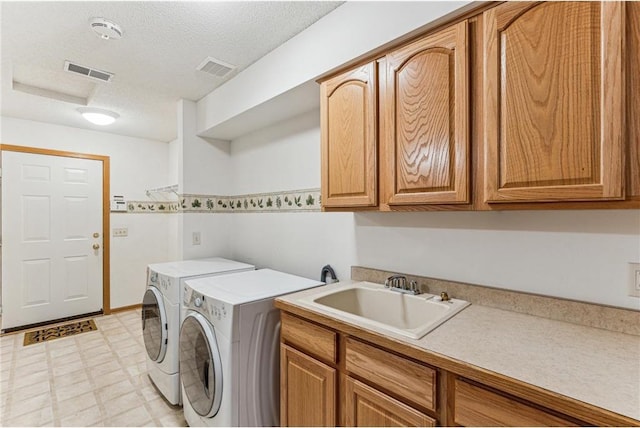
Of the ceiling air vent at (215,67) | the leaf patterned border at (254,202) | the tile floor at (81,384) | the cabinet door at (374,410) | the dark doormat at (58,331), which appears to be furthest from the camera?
the dark doormat at (58,331)

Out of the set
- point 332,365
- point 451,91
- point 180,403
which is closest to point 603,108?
point 451,91

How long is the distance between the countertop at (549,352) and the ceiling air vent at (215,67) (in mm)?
1927

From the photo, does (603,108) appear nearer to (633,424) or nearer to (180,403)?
(633,424)

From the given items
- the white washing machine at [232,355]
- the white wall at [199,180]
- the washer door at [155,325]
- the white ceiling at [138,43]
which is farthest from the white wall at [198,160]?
the white washing machine at [232,355]

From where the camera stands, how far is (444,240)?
1.52m

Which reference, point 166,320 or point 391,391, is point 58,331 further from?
point 391,391

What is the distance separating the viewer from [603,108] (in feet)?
2.86

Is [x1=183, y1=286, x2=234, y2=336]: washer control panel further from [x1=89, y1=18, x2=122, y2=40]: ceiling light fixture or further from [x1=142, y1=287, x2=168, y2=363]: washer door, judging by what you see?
[x1=89, y1=18, x2=122, y2=40]: ceiling light fixture

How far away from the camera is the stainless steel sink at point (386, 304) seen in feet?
4.52

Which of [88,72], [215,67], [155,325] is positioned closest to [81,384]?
[155,325]

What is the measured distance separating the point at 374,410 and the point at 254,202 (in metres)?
2.08

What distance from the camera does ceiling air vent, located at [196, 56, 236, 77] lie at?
2.12 m

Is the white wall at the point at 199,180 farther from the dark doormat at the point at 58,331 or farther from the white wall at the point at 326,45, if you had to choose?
the dark doormat at the point at 58,331

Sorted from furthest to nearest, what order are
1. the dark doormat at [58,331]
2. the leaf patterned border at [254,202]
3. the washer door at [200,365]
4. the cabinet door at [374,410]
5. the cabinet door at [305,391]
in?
the dark doormat at [58,331] → the leaf patterned border at [254,202] → the washer door at [200,365] → the cabinet door at [305,391] → the cabinet door at [374,410]
